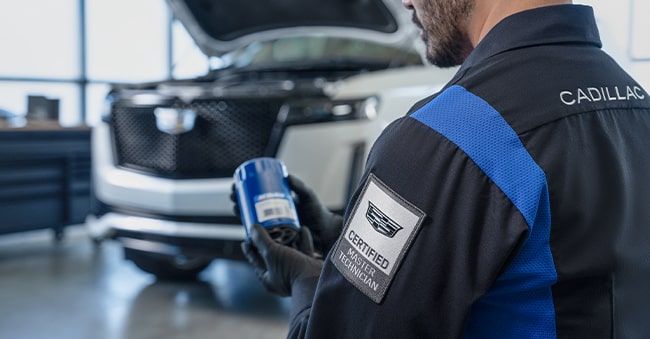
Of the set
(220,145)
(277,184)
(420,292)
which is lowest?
(220,145)

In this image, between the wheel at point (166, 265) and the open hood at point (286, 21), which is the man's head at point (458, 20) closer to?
the open hood at point (286, 21)

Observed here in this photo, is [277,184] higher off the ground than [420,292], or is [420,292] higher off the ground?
[420,292]

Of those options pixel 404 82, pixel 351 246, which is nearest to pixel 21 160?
pixel 404 82

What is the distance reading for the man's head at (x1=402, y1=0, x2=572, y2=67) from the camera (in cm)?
84

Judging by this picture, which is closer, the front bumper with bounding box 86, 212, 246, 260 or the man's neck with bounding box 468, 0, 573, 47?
the man's neck with bounding box 468, 0, 573, 47

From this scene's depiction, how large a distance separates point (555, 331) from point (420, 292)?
0.16 metres

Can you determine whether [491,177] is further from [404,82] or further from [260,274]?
[404,82]

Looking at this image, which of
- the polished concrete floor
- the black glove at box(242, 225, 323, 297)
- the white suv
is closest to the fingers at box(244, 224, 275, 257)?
the black glove at box(242, 225, 323, 297)

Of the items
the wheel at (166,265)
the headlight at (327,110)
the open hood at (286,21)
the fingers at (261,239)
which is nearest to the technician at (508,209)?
the fingers at (261,239)

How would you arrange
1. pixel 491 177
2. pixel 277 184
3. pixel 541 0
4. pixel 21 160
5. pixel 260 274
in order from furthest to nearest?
1. pixel 21 160
2. pixel 277 184
3. pixel 260 274
4. pixel 541 0
5. pixel 491 177

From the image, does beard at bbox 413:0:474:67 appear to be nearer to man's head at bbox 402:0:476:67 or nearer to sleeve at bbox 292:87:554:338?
man's head at bbox 402:0:476:67

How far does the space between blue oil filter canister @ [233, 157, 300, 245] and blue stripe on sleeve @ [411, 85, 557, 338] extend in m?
0.67

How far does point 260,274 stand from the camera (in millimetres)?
1367

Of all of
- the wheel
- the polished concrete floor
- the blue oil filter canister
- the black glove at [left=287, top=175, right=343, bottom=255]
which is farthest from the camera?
the wheel
